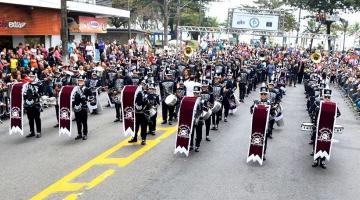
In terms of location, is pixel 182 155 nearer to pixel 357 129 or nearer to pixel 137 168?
pixel 137 168

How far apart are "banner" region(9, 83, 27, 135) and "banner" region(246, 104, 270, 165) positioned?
22.4 feet

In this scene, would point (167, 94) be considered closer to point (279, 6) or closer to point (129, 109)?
point (129, 109)

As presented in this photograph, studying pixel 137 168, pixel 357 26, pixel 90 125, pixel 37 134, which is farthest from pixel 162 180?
pixel 357 26

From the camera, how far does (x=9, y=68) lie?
71.4ft

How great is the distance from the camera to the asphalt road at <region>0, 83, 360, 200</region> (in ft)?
31.5

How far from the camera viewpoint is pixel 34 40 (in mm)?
30781

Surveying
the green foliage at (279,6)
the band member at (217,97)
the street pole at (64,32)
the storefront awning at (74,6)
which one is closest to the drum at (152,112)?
the band member at (217,97)

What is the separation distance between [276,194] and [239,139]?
5.06m

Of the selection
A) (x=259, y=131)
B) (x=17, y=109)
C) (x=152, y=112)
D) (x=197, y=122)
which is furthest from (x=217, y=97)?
(x=17, y=109)

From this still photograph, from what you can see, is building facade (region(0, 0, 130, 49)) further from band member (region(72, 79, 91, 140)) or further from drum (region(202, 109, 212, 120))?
drum (region(202, 109, 212, 120))

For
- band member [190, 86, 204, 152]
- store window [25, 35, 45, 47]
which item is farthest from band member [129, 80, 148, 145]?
store window [25, 35, 45, 47]

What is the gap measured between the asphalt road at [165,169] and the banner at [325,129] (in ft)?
1.53

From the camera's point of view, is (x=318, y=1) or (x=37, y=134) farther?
(x=318, y=1)

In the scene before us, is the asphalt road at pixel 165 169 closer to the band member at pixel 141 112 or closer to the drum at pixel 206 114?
the band member at pixel 141 112
